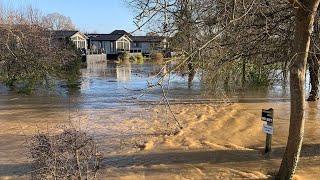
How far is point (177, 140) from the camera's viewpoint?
1248cm

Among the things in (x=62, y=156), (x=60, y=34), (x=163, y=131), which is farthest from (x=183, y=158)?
(x=60, y=34)

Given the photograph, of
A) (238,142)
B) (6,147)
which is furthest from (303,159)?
(6,147)

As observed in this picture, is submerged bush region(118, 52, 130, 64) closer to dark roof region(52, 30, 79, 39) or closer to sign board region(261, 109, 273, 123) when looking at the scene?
dark roof region(52, 30, 79, 39)

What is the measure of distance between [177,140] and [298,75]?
215 inches

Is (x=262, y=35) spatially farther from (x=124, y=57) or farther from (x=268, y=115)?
(x=124, y=57)

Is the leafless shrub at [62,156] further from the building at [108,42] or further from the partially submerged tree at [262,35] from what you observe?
the building at [108,42]

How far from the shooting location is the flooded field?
31.6ft

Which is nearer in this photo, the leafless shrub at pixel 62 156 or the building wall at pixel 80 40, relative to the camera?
the leafless shrub at pixel 62 156

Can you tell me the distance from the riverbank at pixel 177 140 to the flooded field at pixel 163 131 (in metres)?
0.02

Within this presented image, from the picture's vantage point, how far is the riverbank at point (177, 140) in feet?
31.1

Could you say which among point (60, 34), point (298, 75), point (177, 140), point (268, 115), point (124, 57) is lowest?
point (177, 140)

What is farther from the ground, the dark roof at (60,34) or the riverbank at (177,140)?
the dark roof at (60,34)

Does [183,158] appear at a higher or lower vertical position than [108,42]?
lower

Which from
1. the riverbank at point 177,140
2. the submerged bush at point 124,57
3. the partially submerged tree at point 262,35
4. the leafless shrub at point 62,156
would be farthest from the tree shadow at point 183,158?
the submerged bush at point 124,57
